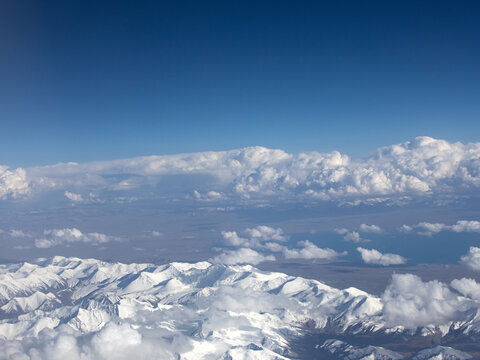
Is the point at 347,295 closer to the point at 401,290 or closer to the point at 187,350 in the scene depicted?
the point at 401,290

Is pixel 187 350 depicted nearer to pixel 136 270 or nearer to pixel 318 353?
pixel 318 353

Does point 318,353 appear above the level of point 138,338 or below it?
below

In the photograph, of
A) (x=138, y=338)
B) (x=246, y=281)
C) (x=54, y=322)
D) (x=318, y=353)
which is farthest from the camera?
(x=246, y=281)

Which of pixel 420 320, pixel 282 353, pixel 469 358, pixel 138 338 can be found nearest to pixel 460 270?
pixel 420 320

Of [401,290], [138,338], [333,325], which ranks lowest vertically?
[333,325]

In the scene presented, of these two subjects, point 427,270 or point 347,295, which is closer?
point 347,295

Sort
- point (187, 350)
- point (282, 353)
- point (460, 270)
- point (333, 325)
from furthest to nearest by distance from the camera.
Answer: point (460, 270) → point (333, 325) → point (282, 353) → point (187, 350)
